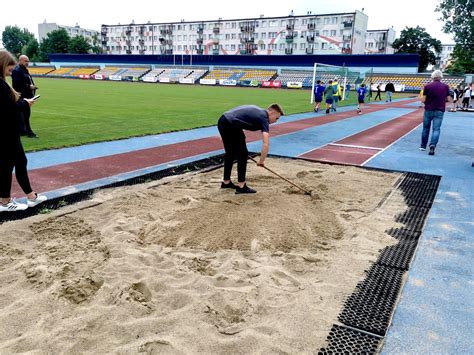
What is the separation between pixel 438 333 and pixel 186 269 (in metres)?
2.16

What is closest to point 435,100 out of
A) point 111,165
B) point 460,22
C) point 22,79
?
point 111,165

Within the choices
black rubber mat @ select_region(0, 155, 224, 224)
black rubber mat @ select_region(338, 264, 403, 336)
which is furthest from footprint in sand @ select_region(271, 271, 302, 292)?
black rubber mat @ select_region(0, 155, 224, 224)

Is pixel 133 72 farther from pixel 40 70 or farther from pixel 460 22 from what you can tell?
pixel 460 22

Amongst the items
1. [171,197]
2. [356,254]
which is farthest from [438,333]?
[171,197]

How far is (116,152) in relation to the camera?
8773 mm

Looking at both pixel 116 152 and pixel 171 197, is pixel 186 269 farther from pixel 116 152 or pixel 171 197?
pixel 116 152

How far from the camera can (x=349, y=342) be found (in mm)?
2701

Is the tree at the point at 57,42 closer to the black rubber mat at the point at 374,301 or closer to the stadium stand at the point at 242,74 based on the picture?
the stadium stand at the point at 242,74

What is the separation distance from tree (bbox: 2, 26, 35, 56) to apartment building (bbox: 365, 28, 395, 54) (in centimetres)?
9681

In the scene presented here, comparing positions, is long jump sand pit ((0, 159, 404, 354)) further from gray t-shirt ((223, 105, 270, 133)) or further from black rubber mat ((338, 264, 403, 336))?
gray t-shirt ((223, 105, 270, 133))

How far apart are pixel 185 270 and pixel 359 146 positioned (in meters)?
8.52

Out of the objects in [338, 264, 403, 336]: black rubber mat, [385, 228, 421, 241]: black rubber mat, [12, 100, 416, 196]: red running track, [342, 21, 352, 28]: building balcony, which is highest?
[342, 21, 352, 28]: building balcony

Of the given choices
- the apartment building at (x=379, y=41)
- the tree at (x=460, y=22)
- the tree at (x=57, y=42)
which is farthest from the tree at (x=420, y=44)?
the tree at (x=57, y=42)

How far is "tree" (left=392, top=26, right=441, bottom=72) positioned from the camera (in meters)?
82.3
